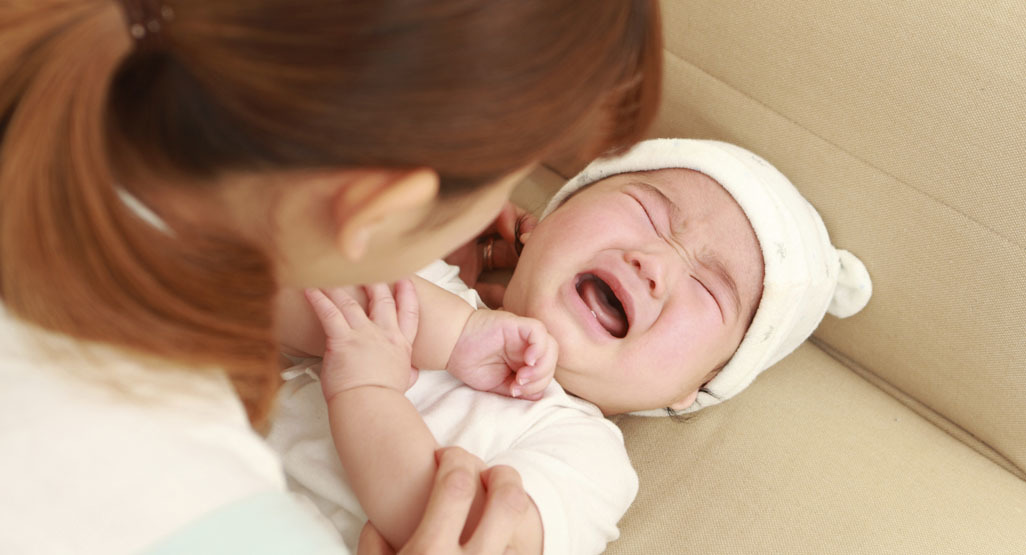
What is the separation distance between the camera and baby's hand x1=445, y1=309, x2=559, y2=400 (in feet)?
3.46

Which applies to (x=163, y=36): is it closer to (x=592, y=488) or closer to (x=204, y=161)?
(x=204, y=161)

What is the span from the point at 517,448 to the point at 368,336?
22cm

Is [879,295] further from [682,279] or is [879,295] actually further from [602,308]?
[602,308]

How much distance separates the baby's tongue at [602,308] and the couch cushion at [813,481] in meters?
0.17

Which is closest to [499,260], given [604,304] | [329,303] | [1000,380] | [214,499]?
[604,304]

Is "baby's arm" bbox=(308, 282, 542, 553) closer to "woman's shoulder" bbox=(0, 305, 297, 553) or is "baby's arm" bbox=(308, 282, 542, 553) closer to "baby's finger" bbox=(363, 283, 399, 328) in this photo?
"baby's finger" bbox=(363, 283, 399, 328)

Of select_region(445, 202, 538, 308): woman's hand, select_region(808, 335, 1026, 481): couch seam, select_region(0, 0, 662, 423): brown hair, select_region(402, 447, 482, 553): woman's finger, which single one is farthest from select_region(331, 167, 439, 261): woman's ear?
select_region(808, 335, 1026, 481): couch seam

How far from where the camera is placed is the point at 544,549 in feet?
2.98

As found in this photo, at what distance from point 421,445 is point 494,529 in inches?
5.4

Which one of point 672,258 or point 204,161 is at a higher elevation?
point 204,161

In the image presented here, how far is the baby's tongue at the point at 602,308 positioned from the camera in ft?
3.78

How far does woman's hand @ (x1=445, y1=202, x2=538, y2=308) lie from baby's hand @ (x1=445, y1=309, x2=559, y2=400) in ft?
0.94

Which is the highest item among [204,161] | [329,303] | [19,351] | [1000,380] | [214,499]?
[204,161]

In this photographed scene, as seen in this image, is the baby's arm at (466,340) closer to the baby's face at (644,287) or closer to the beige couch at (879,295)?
the baby's face at (644,287)
